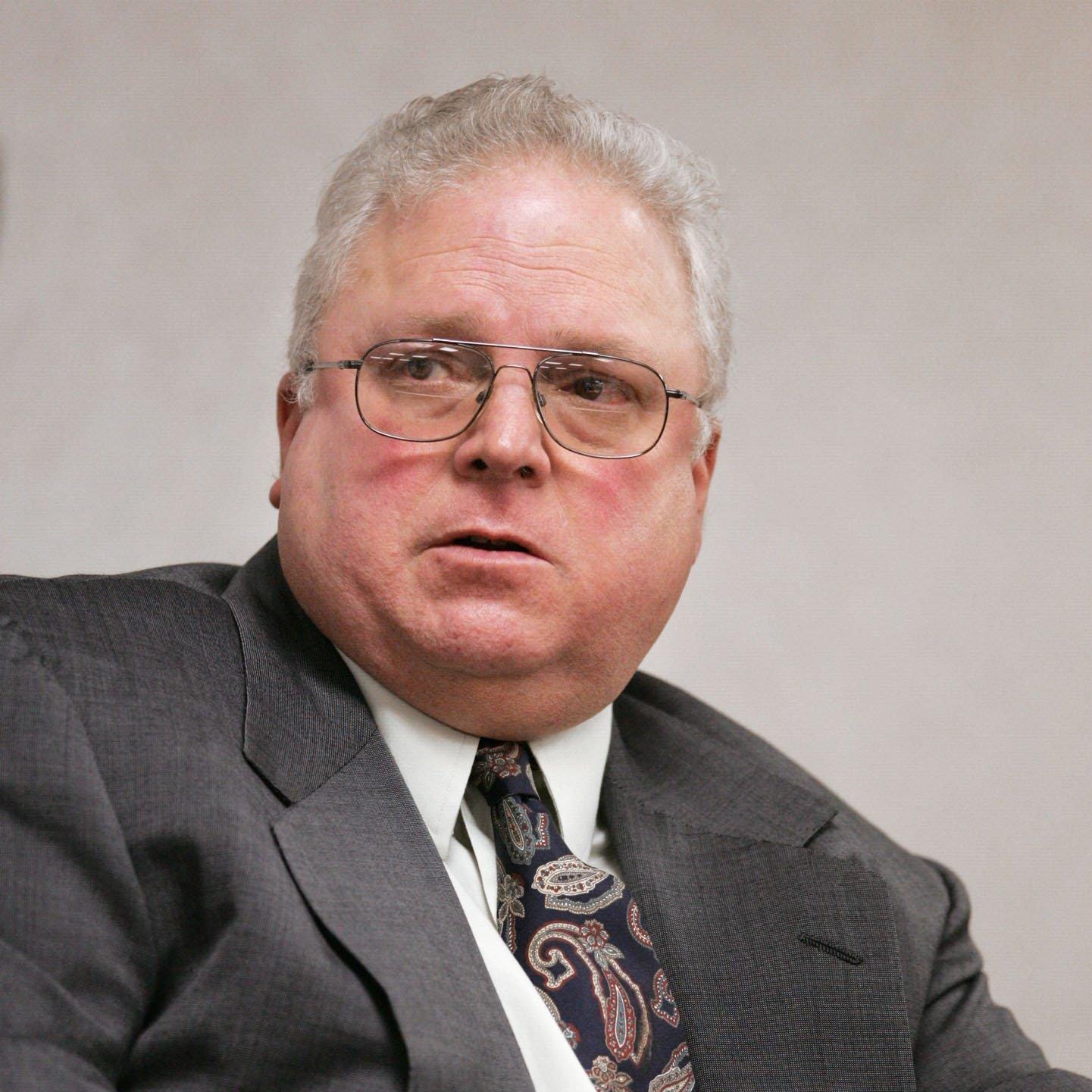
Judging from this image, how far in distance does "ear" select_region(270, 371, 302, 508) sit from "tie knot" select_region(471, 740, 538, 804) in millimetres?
372

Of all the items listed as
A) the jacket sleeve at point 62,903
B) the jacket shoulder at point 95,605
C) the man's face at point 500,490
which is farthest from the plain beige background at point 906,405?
the jacket sleeve at point 62,903

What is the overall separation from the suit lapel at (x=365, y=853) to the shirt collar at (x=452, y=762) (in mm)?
40

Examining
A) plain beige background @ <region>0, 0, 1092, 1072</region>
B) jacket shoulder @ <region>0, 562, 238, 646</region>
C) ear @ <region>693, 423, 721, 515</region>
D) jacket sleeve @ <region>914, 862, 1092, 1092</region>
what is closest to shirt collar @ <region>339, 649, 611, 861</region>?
jacket shoulder @ <region>0, 562, 238, 646</region>

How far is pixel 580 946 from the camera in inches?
52.4

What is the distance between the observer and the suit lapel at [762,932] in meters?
1.42

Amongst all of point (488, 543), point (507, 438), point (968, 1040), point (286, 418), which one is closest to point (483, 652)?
point (488, 543)

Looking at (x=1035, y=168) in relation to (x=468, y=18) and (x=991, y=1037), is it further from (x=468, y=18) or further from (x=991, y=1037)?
(x=991, y=1037)

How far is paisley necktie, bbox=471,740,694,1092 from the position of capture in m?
1.28

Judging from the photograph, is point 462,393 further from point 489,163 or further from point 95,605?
point 95,605

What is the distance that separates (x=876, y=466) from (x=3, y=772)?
169 centimetres

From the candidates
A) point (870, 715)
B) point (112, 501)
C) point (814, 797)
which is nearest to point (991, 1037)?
point (814, 797)

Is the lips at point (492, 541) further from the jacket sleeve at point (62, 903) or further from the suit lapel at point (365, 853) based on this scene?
the jacket sleeve at point (62, 903)

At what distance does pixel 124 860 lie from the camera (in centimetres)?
109

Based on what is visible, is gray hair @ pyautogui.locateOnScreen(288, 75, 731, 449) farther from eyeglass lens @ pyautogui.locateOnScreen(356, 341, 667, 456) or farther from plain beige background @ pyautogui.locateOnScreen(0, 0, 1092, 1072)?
plain beige background @ pyautogui.locateOnScreen(0, 0, 1092, 1072)
